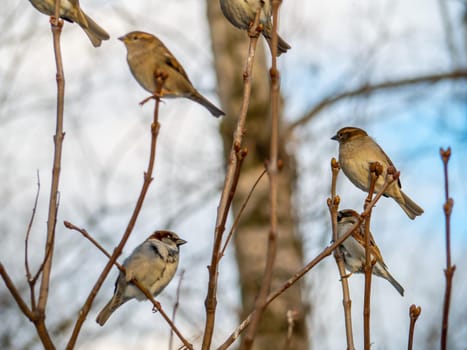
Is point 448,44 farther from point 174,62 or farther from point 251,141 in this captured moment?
point 174,62

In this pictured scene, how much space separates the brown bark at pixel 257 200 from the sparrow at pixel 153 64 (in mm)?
3556

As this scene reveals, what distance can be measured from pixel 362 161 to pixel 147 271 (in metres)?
0.98

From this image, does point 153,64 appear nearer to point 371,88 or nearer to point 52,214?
point 52,214

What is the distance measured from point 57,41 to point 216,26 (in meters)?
5.19

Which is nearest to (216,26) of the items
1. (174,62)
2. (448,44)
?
(448,44)

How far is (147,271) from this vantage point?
2482 millimetres

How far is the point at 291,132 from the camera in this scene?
7.04 metres

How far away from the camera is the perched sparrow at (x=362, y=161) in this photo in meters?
2.89

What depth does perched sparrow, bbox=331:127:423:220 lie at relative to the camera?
2.89 metres

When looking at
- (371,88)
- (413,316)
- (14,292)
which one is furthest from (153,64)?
(371,88)

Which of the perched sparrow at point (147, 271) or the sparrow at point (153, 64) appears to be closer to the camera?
the sparrow at point (153, 64)

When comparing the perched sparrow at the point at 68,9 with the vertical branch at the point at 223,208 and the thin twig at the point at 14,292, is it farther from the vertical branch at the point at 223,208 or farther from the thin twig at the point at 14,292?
the thin twig at the point at 14,292

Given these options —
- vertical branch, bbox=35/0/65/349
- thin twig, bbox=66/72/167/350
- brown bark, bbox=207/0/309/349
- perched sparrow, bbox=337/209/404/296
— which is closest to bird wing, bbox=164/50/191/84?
vertical branch, bbox=35/0/65/349

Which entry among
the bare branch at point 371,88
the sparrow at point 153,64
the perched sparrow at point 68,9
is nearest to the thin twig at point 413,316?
the sparrow at point 153,64
